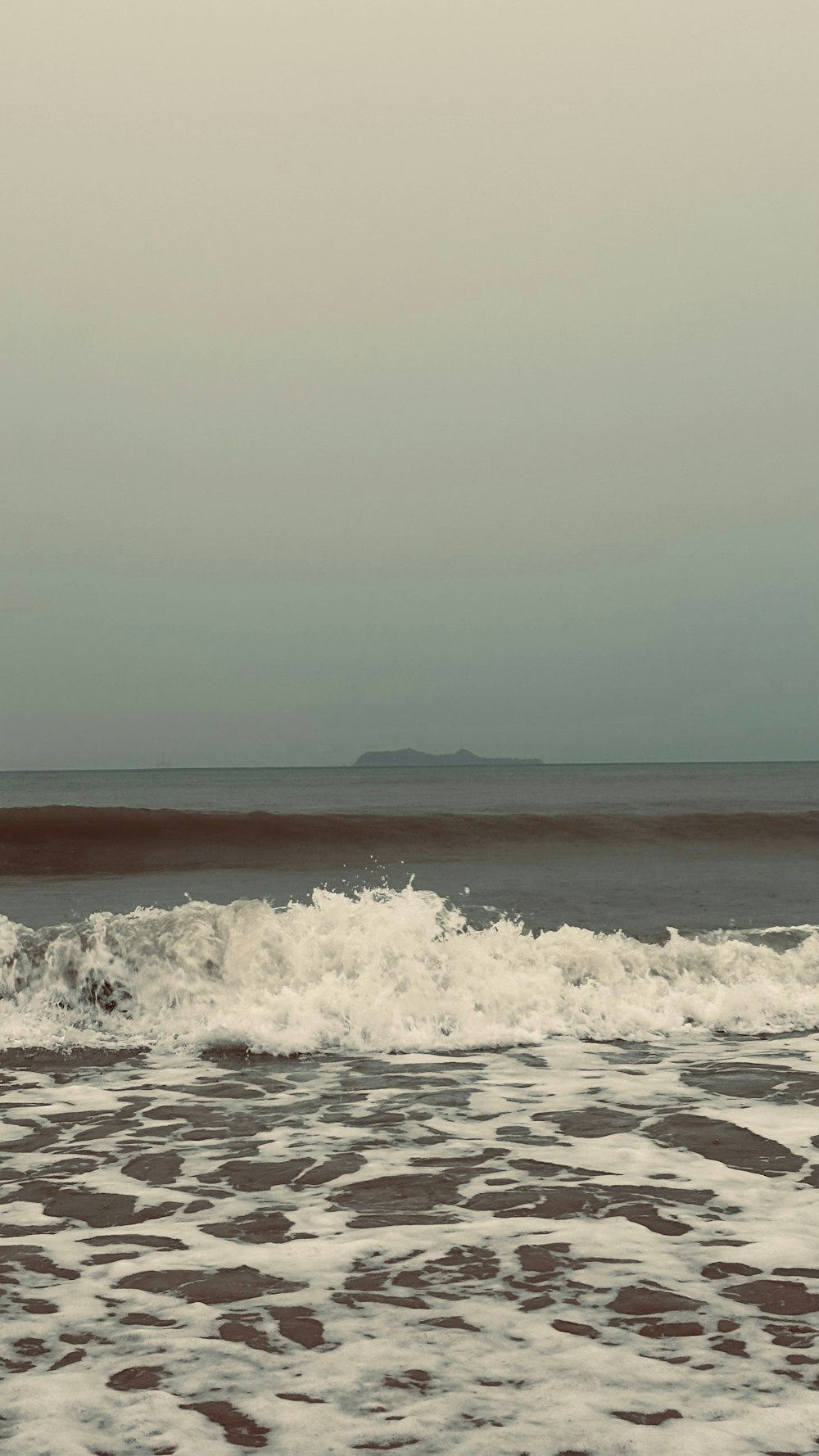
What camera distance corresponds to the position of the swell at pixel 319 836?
23953 millimetres

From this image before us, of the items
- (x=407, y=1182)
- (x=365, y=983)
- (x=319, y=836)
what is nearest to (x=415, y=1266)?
(x=407, y=1182)

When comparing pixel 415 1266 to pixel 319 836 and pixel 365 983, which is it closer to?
pixel 365 983

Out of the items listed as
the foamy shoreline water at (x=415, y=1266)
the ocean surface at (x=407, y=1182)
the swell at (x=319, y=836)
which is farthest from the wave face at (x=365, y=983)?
the swell at (x=319, y=836)

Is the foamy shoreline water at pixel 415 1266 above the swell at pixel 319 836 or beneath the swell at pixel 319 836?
above

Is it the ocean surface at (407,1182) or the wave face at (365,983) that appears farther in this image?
the wave face at (365,983)

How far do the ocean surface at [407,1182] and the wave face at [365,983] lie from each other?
0.11 feet

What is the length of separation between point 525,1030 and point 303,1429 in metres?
6.24

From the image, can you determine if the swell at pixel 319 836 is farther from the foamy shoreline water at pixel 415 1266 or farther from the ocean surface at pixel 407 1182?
the foamy shoreline water at pixel 415 1266

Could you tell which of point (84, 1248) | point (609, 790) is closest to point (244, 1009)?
point (84, 1248)

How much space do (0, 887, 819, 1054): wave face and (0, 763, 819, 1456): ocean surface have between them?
0.03 metres

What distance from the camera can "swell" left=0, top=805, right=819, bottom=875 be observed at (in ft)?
78.6

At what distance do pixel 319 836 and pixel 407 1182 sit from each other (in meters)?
21.8

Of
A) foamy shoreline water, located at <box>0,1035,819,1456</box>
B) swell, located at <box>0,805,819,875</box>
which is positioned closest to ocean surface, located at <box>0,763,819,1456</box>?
foamy shoreline water, located at <box>0,1035,819,1456</box>

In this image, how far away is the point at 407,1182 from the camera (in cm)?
570
